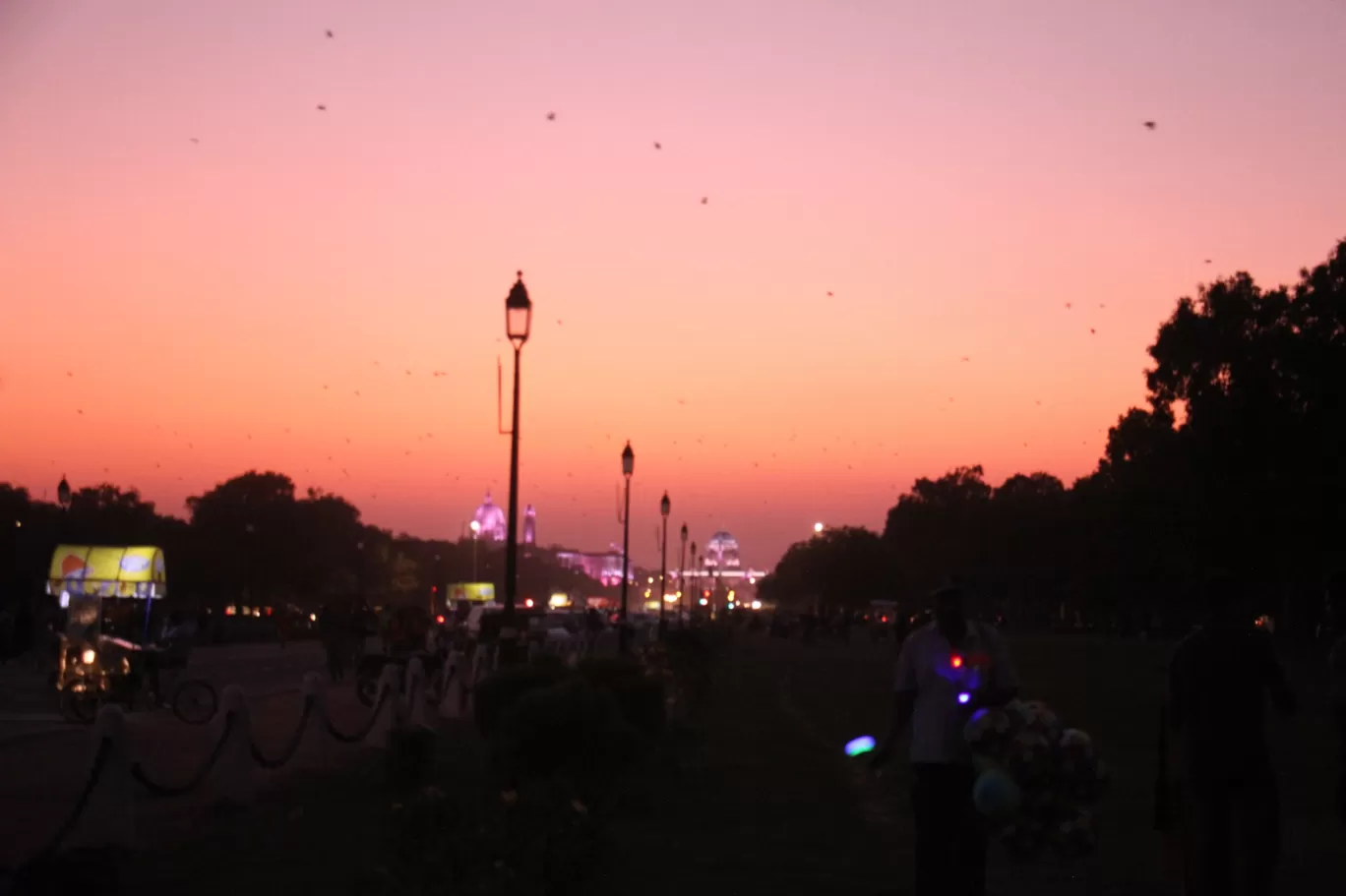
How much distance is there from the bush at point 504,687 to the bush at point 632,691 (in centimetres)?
64

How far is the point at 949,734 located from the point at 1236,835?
57.3 inches

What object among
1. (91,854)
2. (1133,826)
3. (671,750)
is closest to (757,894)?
(91,854)

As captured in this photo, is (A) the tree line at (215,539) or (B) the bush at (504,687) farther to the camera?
(A) the tree line at (215,539)

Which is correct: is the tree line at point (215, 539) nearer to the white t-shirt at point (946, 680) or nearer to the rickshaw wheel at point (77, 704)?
the rickshaw wheel at point (77, 704)

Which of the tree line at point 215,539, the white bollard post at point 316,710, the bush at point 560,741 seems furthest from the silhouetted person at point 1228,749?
the tree line at point 215,539

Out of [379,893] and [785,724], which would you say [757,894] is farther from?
Answer: [785,724]

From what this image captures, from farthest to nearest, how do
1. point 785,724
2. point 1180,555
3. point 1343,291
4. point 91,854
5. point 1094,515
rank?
point 1094,515
point 1180,555
point 1343,291
point 785,724
point 91,854

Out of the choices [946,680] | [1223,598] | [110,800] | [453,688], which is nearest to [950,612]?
[946,680]

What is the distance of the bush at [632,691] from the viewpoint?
56.4 ft

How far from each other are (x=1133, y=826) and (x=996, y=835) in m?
6.29

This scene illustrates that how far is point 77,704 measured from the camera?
25.4m

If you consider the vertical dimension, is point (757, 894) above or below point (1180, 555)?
below

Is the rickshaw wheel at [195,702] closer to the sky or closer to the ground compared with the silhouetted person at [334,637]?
closer to the ground

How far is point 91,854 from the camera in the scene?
27.6 feet
